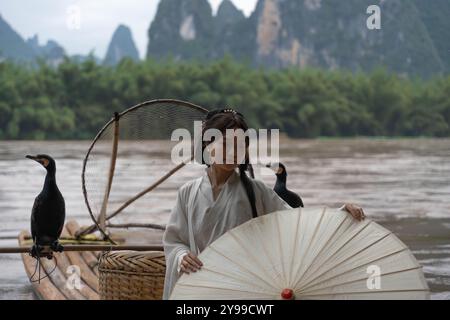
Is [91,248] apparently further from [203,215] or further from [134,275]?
[203,215]

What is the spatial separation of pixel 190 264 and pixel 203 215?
4.4 inches

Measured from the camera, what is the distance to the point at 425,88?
32062mm

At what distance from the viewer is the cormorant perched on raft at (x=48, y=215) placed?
2371mm

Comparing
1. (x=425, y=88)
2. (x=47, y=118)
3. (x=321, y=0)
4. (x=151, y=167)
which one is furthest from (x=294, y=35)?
(x=151, y=167)

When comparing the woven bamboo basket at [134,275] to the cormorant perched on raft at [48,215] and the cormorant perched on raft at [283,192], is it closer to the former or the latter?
the cormorant perched on raft at [48,215]

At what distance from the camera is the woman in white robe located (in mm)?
1727

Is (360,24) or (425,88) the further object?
(360,24)

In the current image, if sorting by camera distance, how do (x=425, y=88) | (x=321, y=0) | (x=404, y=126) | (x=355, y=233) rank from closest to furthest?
(x=355, y=233)
(x=404, y=126)
(x=425, y=88)
(x=321, y=0)

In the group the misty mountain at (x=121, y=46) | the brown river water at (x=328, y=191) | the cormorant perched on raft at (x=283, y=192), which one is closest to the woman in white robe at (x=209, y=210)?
the cormorant perched on raft at (x=283, y=192)

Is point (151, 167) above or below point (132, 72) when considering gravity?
below

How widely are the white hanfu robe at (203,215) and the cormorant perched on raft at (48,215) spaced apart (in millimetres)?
674

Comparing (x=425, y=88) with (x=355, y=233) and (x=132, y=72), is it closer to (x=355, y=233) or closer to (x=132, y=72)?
(x=132, y=72)

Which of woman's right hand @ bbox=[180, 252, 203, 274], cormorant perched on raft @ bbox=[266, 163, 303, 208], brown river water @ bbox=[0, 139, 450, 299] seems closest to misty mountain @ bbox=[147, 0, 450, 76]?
brown river water @ bbox=[0, 139, 450, 299]

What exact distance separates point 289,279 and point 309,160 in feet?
50.9
